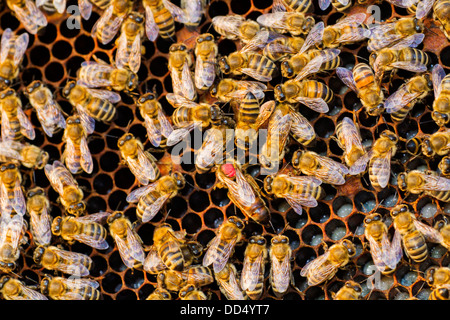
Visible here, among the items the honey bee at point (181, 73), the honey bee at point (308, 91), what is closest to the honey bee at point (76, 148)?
the honey bee at point (181, 73)

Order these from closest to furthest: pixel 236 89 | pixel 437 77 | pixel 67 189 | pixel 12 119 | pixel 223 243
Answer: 1. pixel 437 77
2. pixel 223 243
3. pixel 236 89
4. pixel 67 189
5. pixel 12 119

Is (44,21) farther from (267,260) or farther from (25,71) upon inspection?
(267,260)

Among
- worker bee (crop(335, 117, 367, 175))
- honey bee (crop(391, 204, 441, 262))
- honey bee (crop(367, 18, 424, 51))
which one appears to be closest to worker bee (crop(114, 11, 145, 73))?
worker bee (crop(335, 117, 367, 175))

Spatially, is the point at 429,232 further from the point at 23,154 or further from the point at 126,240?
the point at 23,154

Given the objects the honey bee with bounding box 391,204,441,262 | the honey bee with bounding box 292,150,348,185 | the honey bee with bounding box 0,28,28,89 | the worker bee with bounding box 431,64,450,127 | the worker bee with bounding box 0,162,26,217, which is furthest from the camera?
the honey bee with bounding box 0,28,28,89

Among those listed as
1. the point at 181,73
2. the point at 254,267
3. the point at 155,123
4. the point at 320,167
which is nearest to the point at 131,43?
the point at 181,73

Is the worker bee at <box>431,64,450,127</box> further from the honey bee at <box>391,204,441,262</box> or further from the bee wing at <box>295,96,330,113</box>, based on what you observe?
the bee wing at <box>295,96,330,113</box>
